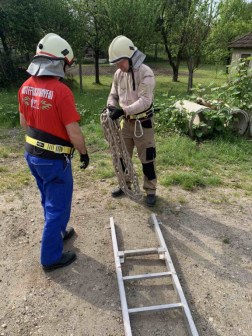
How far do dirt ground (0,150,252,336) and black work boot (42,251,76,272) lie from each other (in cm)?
6

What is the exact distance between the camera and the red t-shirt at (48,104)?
7.69 feet

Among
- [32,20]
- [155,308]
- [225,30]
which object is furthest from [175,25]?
[155,308]

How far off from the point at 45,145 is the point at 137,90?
152cm

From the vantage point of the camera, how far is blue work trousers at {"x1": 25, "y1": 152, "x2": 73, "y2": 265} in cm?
257

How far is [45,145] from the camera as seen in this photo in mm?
2494

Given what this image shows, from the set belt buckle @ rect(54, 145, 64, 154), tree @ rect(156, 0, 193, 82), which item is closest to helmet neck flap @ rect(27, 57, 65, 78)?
belt buckle @ rect(54, 145, 64, 154)

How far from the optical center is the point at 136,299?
8.47 ft

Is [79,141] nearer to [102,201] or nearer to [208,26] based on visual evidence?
[102,201]

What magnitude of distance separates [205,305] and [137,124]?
2.31m

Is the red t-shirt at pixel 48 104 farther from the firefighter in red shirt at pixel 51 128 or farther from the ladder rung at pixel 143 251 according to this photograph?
the ladder rung at pixel 143 251

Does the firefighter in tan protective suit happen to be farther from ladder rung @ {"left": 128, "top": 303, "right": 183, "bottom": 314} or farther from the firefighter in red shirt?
ladder rung @ {"left": 128, "top": 303, "right": 183, "bottom": 314}

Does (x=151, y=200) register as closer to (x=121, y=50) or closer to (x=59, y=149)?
(x=59, y=149)

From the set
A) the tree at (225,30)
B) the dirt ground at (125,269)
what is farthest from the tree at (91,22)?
the dirt ground at (125,269)

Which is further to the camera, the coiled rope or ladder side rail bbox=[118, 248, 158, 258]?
the coiled rope
